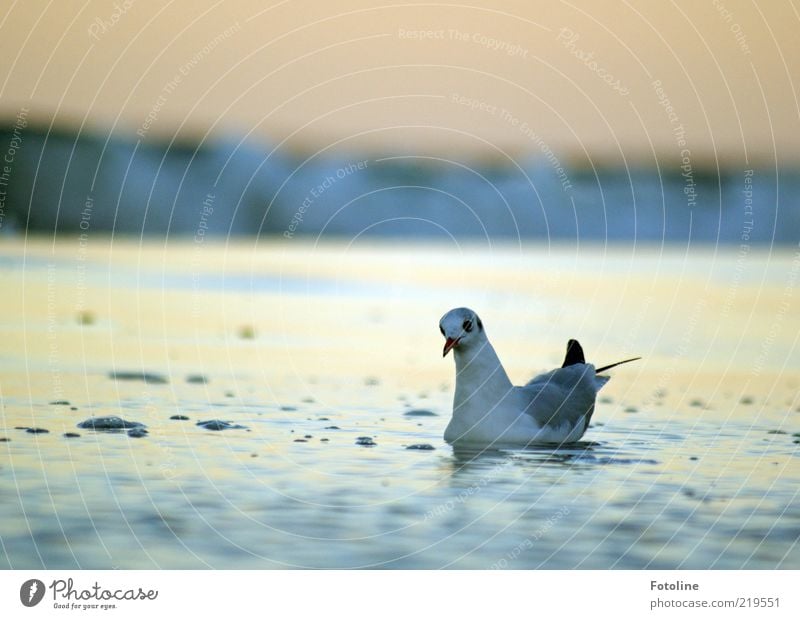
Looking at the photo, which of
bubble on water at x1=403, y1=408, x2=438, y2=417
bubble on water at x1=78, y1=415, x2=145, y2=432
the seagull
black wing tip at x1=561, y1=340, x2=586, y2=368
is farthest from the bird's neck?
bubble on water at x1=78, y1=415, x2=145, y2=432

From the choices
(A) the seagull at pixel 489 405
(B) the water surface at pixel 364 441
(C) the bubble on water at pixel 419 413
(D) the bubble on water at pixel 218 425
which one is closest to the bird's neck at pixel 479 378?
(A) the seagull at pixel 489 405

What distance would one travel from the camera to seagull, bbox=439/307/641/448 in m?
8.77

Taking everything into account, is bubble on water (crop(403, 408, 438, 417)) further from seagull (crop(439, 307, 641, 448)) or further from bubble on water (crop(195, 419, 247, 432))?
bubble on water (crop(195, 419, 247, 432))

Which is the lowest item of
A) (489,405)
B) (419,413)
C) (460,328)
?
(419,413)

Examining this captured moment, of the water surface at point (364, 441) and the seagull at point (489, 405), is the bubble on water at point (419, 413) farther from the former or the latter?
the seagull at point (489, 405)

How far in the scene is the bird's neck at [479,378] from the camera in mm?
8820

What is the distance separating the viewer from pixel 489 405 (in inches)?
347

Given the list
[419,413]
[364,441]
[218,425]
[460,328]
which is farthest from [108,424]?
[460,328]

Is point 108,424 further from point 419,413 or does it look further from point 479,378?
point 479,378

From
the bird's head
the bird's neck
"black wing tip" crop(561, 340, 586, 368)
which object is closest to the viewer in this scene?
the bird's head

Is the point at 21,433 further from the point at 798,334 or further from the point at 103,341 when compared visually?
the point at 798,334

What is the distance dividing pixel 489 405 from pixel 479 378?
0.18 metres

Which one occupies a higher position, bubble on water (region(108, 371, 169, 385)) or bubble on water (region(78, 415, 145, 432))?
bubble on water (region(108, 371, 169, 385))
